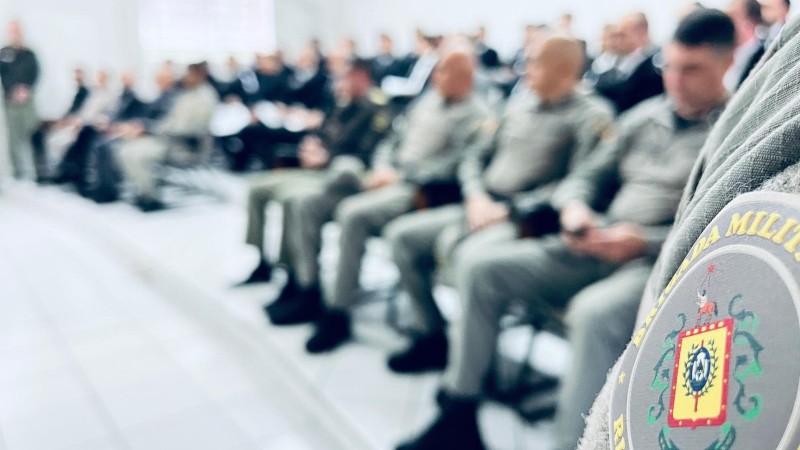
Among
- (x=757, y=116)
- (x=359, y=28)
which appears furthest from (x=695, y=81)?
(x=359, y=28)

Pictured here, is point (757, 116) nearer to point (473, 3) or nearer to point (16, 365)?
point (16, 365)

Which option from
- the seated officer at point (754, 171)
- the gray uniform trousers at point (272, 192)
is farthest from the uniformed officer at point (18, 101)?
the seated officer at point (754, 171)

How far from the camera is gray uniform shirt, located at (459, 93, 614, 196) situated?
1.65 metres

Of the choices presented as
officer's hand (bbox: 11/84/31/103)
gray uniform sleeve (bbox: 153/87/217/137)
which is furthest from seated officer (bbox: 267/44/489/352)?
officer's hand (bbox: 11/84/31/103)

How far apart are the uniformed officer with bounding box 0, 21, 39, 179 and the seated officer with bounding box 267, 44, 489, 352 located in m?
4.78

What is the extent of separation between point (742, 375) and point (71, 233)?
4.48 meters

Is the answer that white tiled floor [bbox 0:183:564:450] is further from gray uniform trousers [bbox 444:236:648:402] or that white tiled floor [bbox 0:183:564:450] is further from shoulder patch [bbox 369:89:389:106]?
shoulder patch [bbox 369:89:389:106]

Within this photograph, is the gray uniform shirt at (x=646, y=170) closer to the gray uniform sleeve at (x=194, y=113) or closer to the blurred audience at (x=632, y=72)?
the blurred audience at (x=632, y=72)

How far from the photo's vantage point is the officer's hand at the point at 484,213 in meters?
1.63

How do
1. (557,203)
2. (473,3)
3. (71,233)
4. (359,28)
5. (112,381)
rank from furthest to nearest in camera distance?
(359,28)
(473,3)
(71,233)
(112,381)
(557,203)

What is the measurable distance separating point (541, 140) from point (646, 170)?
15.7 inches

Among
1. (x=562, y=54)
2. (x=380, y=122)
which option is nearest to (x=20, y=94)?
(x=380, y=122)

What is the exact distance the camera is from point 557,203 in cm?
148

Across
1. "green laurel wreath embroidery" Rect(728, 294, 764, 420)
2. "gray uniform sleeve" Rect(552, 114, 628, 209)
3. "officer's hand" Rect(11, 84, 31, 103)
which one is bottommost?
"officer's hand" Rect(11, 84, 31, 103)
